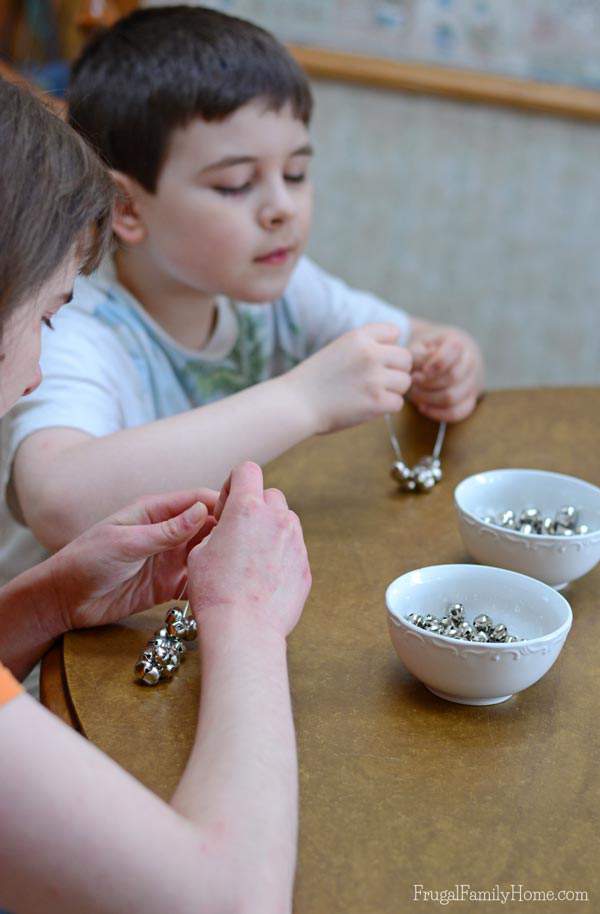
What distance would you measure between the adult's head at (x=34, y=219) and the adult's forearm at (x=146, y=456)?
0.83 ft

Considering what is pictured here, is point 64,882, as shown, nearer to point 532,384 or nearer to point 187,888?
point 187,888

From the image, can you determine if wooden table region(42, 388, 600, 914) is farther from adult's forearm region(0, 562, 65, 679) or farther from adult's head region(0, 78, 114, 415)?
adult's head region(0, 78, 114, 415)

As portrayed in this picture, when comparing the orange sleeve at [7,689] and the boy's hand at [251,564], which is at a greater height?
the orange sleeve at [7,689]

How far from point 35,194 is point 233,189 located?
28.3 inches

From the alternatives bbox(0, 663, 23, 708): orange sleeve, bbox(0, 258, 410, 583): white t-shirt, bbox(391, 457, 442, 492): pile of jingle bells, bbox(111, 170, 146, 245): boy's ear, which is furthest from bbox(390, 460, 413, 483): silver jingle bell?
bbox(0, 663, 23, 708): orange sleeve

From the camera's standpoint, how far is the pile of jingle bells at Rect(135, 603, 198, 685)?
2.68 feet

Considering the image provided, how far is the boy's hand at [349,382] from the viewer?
1238 millimetres

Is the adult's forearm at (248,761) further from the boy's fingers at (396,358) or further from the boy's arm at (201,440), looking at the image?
the boy's fingers at (396,358)

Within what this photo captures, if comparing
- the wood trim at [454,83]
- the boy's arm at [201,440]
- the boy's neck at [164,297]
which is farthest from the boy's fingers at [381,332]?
the wood trim at [454,83]

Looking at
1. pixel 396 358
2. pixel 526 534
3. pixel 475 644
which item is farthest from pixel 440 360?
pixel 475 644

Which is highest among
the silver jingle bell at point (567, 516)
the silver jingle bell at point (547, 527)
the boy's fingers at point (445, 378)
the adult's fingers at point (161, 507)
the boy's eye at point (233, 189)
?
the boy's eye at point (233, 189)

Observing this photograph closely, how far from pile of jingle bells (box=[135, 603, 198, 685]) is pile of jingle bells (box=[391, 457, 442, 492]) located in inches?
14.6

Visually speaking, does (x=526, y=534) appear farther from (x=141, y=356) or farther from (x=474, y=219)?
(x=474, y=219)

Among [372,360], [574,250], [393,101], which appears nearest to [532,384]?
[574,250]
